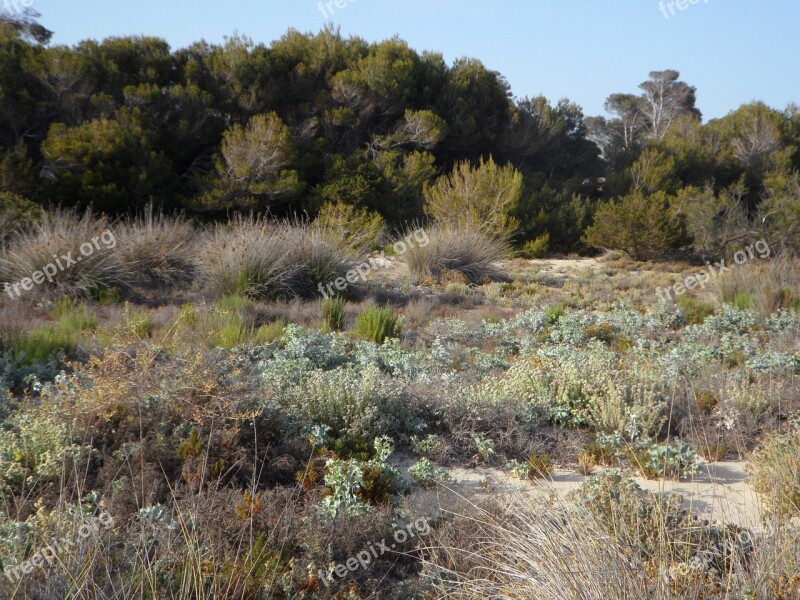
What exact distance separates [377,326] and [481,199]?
10702mm

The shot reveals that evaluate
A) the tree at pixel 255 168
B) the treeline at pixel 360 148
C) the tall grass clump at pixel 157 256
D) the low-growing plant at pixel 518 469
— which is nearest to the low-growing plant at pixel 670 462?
the low-growing plant at pixel 518 469

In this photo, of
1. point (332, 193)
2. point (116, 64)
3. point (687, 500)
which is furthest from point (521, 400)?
point (116, 64)

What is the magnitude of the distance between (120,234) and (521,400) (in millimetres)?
7950

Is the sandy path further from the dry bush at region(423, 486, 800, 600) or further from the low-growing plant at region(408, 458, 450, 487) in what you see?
the dry bush at region(423, 486, 800, 600)

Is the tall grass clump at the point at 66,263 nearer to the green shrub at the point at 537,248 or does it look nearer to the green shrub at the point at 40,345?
the green shrub at the point at 40,345

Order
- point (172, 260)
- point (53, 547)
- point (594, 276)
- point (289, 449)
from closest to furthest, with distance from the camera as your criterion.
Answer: point (53, 547)
point (289, 449)
point (172, 260)
point (594, 276)

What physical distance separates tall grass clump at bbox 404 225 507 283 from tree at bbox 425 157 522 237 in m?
3.09

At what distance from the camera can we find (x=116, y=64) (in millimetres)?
19781

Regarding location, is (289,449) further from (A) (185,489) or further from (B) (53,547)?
(B) (53,547)

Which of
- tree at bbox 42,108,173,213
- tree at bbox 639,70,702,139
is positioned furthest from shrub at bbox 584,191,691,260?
tree at bbox 639,70,702,139

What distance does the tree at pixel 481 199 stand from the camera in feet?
57.1

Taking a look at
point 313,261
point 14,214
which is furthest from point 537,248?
point 14,214

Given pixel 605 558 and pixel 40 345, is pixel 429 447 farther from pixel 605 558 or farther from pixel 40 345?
pixel 40 345

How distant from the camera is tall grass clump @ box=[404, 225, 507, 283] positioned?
13133 mm
